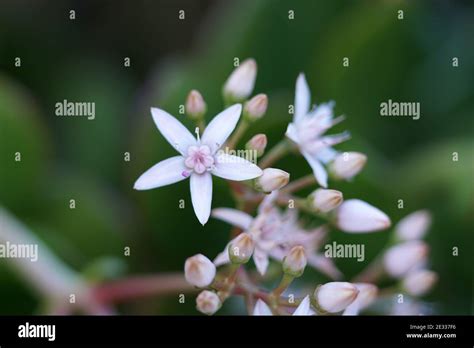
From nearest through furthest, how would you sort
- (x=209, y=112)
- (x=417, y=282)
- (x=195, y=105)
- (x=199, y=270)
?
(x=199, y=270) → (x=195, y=105) → (x=417, y=282) → (x=209, y=112)

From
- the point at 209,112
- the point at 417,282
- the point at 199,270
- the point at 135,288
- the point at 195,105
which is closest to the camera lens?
the point at 199,270

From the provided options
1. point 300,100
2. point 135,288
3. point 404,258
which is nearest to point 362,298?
point 404,258

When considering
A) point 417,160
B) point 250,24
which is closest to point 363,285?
point 417,160

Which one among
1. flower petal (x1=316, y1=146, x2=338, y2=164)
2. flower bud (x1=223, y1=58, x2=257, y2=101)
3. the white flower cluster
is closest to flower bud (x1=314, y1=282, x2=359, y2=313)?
the white flower cluster

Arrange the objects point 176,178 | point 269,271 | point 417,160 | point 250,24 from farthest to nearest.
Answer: point 250,24 → point 417,160 → point 269,271 → point 176,178

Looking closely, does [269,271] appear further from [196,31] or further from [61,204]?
[196,31]

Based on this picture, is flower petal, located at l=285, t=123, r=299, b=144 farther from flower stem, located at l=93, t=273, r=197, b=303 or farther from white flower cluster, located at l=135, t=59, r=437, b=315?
flower stem, located at l=93, t=273, r=197, b=303

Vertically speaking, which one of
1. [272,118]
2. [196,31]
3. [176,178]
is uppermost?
[196,31]

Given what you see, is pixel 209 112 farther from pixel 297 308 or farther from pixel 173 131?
pixel 297 308
